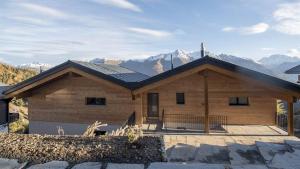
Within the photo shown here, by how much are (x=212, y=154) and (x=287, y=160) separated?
2.45 m

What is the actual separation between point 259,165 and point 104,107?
1261 centimetres

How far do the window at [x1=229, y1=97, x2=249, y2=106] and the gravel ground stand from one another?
10.1 m

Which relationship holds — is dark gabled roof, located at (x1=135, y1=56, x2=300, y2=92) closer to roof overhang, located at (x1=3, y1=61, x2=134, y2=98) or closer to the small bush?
roof overhang, located at (x1=3, y1=61, x2=134, y2=98)

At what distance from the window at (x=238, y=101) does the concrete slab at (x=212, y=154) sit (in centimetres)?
737

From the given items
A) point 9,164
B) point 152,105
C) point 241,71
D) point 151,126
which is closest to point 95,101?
point 152,105

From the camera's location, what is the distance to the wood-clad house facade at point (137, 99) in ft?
61.2

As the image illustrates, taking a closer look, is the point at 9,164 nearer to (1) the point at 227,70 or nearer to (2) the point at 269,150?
A: (2) the point at 269,150

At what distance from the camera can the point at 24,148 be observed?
9023mm

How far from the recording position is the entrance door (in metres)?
20.7

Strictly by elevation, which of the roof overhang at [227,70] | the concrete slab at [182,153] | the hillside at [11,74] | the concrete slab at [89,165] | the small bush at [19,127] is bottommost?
the small bush at [19,127]

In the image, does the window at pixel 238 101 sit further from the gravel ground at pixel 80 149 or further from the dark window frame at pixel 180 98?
the gravel ground at pixel 80 149

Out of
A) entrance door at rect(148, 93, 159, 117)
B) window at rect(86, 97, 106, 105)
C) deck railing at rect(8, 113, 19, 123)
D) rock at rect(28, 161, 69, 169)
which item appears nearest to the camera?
rock at rect(28, 161, 69, 169)

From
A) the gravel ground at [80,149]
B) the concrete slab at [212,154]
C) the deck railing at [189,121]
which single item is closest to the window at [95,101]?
the deck railing at [189,121]

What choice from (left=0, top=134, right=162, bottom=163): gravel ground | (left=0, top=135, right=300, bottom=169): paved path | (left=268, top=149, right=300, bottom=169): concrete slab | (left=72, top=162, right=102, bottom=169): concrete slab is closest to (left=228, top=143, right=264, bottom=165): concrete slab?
(left=0, top=135, right=300, bottom=169): paved path
